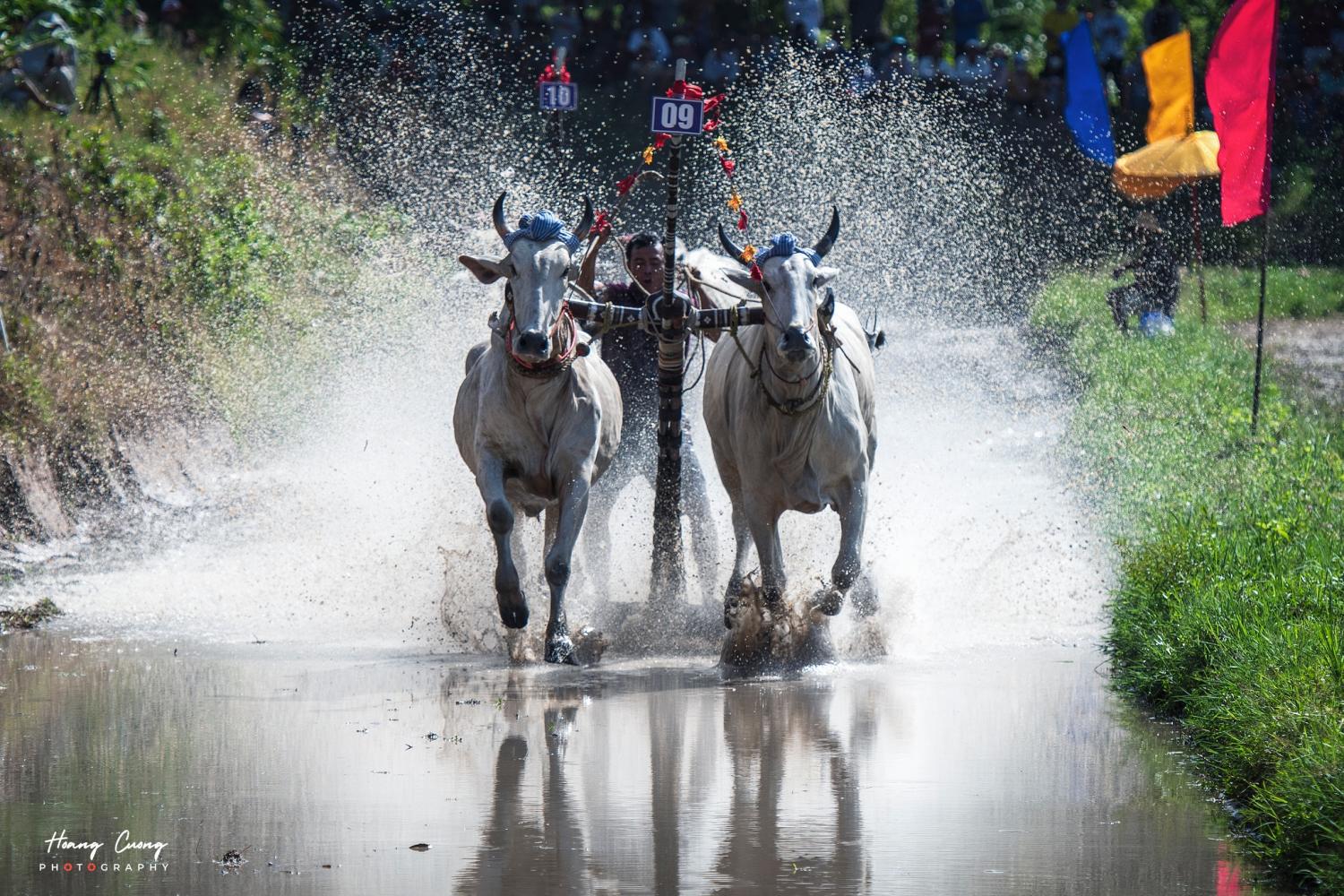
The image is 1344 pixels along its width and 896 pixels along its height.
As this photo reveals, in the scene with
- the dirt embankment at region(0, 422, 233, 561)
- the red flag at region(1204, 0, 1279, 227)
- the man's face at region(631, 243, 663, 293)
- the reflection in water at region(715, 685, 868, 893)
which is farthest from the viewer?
the red flag at region(1204, 0, 1279, 227)

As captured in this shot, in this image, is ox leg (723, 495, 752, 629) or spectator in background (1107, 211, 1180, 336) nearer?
ox leg (723, 495, 752, 629)

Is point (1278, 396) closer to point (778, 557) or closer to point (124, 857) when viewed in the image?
point (778, 557)

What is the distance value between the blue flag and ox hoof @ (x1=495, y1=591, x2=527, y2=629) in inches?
463

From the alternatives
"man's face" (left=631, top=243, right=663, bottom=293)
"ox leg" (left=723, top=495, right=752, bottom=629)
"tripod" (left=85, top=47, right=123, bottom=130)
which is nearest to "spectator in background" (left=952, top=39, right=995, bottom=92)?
"tripod" (left=85, top=47, right=123, bottom=130)

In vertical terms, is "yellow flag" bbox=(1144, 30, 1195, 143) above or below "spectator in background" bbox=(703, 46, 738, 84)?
below

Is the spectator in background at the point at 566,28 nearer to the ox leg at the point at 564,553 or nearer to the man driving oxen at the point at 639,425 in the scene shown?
the man driving oxen at the point at 639,425

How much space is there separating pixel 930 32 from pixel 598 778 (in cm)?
1810

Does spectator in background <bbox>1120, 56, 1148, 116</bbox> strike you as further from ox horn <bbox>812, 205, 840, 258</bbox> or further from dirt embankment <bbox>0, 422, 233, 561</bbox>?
ox horn <bbox>812, 205, 840, 258</bbox>

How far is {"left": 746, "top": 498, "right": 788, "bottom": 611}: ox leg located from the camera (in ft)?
28.7

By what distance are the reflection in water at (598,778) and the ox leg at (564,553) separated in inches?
10.8

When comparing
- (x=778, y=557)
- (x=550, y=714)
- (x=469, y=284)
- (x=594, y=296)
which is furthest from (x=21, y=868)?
(x=469, y=284)

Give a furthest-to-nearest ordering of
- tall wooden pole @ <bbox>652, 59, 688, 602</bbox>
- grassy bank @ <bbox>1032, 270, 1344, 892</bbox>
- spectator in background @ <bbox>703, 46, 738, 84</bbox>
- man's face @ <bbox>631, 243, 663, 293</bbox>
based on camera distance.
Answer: spectator in background @ <bbox>703, 46, 738, 84</bbox> < man's face @ <bbox>631, 243, 663, 293</bbox> < tall wooden pole @ <bbox>652, 59, 688, 602</bbox> < grassy bank @ <bbox>1032, 270, 1344, 892</bbox>

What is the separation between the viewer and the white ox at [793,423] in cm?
830

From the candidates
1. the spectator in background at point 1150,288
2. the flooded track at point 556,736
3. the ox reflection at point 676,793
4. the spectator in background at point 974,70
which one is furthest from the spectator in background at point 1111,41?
the ox reflection at point 676,793
